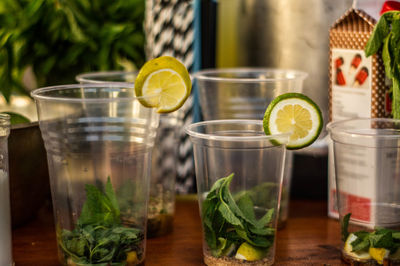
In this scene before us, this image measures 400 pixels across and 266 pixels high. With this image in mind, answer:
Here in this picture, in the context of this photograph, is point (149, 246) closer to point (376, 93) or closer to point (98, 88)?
point (98, 88)

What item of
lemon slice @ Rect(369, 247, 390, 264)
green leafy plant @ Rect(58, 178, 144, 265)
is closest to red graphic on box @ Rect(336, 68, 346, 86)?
lemon slice @ Rect(369, 247, 390, 264)

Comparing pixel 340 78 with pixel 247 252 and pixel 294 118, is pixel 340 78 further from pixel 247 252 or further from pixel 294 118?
pixel 247 252

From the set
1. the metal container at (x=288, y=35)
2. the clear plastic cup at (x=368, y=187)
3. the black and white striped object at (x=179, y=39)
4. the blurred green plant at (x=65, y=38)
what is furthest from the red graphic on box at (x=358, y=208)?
the blurred green plant at (x=65, y=38)

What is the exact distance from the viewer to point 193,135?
734 mm

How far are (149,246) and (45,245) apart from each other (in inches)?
5.6

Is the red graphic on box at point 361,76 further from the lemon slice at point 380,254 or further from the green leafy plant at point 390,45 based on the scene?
the lemon slice at point 380,254

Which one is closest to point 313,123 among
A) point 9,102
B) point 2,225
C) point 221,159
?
point 221,159

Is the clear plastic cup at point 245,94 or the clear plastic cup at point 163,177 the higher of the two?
the clear plastic cup at point 245,94

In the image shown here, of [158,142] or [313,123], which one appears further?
[158,142]

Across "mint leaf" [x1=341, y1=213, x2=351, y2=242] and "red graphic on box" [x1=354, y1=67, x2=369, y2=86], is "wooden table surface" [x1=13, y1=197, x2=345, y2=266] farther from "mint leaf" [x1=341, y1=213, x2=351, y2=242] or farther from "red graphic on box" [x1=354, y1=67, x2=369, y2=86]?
"red graphic on box" [x1=354, y1=67, x2=369, y2=86]

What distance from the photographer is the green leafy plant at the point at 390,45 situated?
30.7 inches

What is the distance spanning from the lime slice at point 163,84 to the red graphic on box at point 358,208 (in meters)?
0.25

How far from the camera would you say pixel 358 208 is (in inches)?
31.0

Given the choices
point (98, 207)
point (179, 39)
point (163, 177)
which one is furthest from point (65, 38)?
point (98, 207)
